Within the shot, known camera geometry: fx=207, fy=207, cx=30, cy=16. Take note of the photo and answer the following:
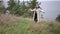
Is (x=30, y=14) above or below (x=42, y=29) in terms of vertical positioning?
below

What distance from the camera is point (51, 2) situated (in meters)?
A: 21.8

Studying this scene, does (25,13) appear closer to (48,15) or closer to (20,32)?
(48,15)

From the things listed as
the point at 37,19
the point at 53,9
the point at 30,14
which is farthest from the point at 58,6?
the point at 37,19

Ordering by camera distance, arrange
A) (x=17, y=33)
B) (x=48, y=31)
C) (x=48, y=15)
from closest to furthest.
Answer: (x=17, y=33)
(x=48, y=31)
(x=48, y=15)

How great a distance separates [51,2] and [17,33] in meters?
14.6

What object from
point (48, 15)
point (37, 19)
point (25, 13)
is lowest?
point (48, 15)

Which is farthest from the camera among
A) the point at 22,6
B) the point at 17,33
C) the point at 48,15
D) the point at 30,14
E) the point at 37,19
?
the point at 48,15

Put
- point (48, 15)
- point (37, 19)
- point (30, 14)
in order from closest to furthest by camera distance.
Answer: point (37, 19), point (30, 14), point (48, 15)

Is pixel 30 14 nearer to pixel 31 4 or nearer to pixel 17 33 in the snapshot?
pixel 31 4

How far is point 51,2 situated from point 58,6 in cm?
89

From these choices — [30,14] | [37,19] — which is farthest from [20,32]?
[30,14]

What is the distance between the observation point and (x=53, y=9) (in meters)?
21.6

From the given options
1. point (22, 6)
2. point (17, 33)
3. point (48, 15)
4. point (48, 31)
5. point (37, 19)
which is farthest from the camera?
point (48, 15)

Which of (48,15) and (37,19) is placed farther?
(48,15)
